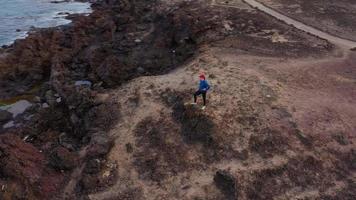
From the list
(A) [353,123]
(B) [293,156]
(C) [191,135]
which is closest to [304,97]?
(A) [353,123]

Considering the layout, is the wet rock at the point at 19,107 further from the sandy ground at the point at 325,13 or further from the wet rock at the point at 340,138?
the sandy ground at the point at 325,13

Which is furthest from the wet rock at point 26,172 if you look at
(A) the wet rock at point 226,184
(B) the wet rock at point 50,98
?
(B) the wet rock at point 50,98

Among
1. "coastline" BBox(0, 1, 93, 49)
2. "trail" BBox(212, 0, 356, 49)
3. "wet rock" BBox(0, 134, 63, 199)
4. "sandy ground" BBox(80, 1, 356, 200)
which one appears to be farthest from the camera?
"coastline" BBox(0, 1, 93, 49)

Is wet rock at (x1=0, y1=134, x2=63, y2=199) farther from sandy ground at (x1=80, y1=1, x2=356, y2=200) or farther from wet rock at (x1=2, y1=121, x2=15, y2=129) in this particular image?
wet rock at (x1=2, y1=121, x2=15, y2=129)

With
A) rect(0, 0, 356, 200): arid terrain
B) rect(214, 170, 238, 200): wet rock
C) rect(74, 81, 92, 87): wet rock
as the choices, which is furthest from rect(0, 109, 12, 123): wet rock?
rect(214, 170, 238, 200): wet rock

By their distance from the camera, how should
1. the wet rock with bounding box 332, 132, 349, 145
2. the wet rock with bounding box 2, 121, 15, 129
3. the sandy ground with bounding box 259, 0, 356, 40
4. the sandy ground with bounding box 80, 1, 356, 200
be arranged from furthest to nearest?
the sandy ground with bounding box 259, 0, 356, 40 < the wet rock with bounding box 2, 121, 15, 129 < the wet rock with bounding box 332, 132, 349, 145 < the sandy ground with bounding box 80, 1, 356, 200

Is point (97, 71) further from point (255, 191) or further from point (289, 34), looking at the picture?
point (255, 191)
